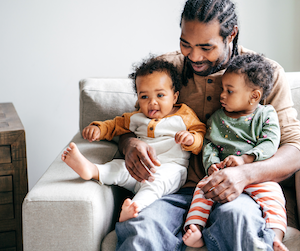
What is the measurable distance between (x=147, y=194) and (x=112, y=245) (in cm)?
21

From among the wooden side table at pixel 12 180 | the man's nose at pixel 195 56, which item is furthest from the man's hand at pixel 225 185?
the wooden side table at pixel 12 180

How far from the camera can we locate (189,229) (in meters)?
0.99

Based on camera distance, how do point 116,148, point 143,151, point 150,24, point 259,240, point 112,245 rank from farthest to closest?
point 150,24
point 116,148
point 143,151
point 112,245
point 259,240

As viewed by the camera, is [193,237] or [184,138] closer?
A: [193,237]

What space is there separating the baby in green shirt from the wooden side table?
807 millimetres

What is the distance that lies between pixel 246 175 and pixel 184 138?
27 centimetres

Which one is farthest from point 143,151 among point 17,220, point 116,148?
point 17,220

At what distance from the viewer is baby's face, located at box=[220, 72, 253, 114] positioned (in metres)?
1.20

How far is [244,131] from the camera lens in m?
1.22

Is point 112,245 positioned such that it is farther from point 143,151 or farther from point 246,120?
point 246,120

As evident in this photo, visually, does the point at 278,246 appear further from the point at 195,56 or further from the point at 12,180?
the point at 12,180

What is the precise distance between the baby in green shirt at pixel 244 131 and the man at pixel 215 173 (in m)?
0.04

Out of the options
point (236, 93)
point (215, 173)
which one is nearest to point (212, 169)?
point (215, 173)

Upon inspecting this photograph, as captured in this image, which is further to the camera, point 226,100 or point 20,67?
point 20,67
